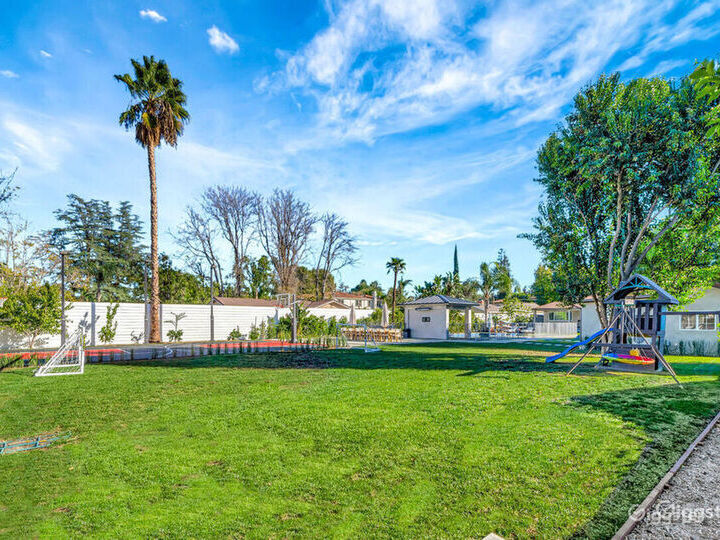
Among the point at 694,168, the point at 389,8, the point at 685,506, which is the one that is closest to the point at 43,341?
the point at 389,8

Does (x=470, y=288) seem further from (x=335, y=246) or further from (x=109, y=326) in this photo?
(x=109, y=326)

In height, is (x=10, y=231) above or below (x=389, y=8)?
below

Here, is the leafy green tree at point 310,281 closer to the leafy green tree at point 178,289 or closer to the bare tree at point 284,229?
the bare tree at point 284,229

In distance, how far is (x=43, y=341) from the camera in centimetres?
1542

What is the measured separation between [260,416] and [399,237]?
34.0 meters

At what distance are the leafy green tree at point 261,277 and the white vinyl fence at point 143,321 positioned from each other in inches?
647

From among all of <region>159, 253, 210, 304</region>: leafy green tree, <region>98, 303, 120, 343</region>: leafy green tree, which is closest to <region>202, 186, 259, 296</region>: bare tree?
<region>159, 253, 210, 304</region>: leafy green tree

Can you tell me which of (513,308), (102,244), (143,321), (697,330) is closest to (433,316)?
(513,308)

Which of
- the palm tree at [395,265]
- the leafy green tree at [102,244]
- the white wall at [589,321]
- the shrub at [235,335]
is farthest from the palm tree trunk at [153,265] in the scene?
the palm tree at [395,265]

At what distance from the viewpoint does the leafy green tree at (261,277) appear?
3922 centimetres

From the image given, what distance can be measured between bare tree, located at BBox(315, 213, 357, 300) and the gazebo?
1220cm

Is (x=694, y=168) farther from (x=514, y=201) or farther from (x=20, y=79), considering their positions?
(x=20, y=79)

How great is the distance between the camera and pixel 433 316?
27.5 metres

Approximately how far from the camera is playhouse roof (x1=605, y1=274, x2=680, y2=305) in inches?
388
